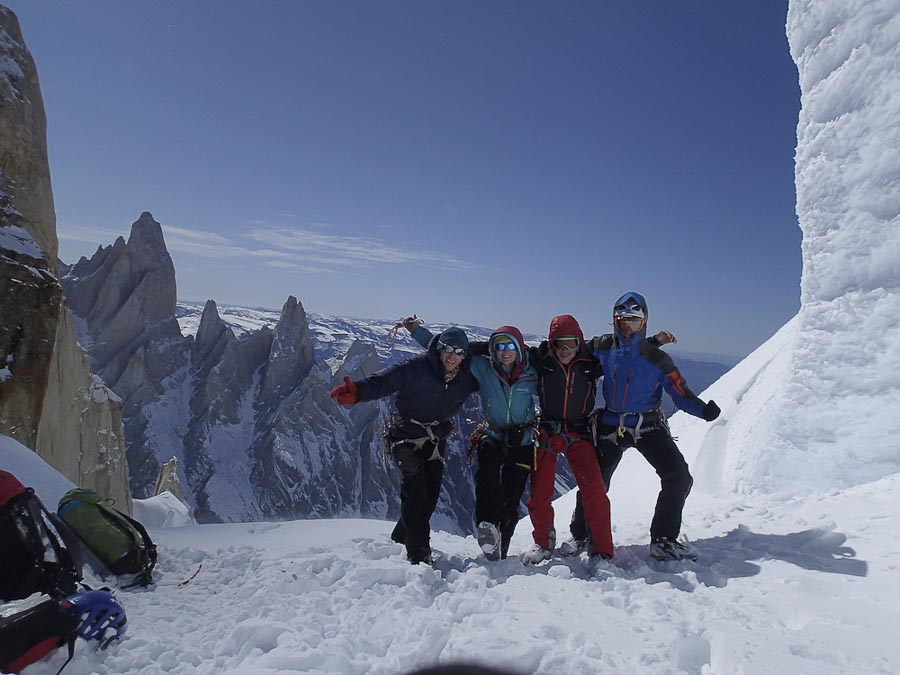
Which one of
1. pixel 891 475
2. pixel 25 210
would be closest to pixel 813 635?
pixel 891 475

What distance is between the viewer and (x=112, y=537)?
5.08 meters

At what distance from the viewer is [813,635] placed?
10.8ft

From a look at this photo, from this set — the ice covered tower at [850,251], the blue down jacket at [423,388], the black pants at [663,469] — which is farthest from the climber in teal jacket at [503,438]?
the ice covered tower at [850,251]

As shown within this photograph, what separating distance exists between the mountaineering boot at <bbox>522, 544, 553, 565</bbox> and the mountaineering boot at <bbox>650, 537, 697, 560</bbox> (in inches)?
42.5

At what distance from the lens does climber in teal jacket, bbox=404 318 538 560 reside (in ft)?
17.7

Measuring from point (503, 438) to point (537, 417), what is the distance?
46 cm

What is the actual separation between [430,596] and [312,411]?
95.2 metres

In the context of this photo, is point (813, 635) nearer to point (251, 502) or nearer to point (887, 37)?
point (887, 37)

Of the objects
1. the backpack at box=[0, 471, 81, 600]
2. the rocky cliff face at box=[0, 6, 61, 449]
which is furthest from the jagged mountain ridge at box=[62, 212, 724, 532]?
the backpack at box=[0, 471, 81, 600]

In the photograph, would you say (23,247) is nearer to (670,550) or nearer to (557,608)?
(557,608)

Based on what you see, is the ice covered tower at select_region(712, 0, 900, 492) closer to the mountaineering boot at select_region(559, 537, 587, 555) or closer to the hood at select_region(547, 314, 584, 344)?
the mountaineering boot at select_region(559, 537, 587, 555)

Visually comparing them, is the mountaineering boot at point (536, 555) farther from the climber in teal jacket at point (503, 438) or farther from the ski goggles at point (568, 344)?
the ski goggles at point (568, 344)

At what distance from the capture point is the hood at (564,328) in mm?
5434

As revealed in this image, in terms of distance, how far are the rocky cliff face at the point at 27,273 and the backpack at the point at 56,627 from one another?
7813mm
